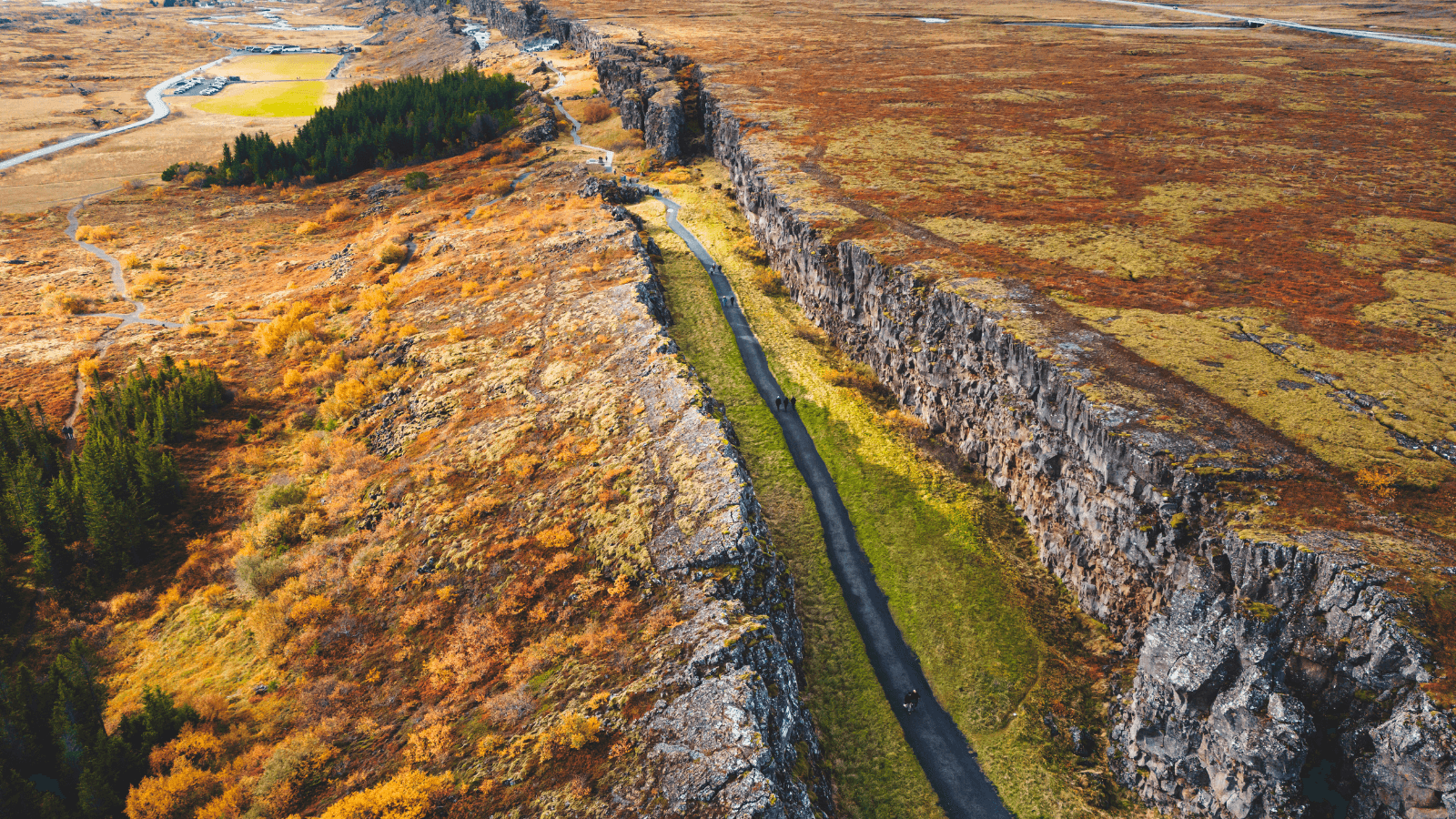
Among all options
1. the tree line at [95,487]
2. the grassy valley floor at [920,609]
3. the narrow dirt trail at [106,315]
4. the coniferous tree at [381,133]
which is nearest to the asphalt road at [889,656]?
the grassy valley floor at [920,609]

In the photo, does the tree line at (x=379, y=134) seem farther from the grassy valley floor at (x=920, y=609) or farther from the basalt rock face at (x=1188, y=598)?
the basalt rock face at (x=1188, y=598)

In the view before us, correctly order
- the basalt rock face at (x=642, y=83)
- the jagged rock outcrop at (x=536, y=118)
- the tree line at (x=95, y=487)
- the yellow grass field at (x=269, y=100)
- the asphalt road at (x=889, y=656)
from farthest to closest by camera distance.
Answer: the yellow grass field at (x=269, y=100), the jagged rock outcrop at (x=536, y=118), the basalt rock face at (x=642, y=83), the tree line at (x=95, y=487), the asphalt road at (x=889, y=656)

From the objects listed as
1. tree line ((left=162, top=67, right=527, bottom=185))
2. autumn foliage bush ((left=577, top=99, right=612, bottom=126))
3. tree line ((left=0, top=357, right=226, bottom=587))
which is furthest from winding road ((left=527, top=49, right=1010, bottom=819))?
tree line ((left=162, top=67, right=527, bottom=185))

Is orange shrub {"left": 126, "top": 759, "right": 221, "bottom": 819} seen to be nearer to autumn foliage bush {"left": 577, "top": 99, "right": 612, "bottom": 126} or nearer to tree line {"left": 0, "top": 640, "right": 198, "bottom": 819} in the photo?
tree line {"left": 0, "top": 640, "right": 198, "bottom": 819}

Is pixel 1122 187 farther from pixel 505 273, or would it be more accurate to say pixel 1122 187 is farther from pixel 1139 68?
pixel 1139 68

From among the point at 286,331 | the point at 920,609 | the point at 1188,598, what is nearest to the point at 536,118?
the point at 286,331

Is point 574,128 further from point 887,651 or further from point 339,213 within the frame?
point 887,651
